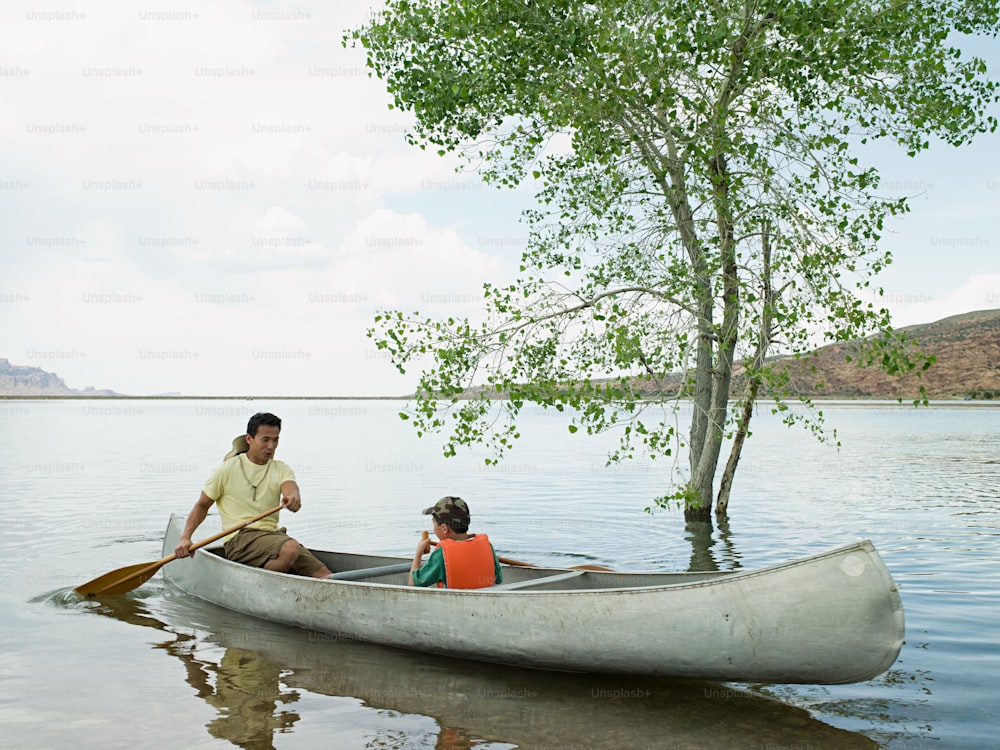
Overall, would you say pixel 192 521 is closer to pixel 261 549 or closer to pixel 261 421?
pixel 261 549

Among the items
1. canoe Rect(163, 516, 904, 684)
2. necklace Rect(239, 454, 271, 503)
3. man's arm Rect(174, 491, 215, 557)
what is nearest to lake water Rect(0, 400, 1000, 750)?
canoe Rect(163, 516, 904, 684)

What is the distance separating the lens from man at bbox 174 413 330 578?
9.27m

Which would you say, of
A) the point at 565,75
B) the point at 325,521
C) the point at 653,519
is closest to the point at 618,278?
the point at 565,75

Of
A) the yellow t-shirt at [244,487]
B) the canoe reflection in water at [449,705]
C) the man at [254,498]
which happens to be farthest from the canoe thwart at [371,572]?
the yellow t-shirt at [244,487]

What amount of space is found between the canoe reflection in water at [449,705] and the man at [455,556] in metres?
0.77

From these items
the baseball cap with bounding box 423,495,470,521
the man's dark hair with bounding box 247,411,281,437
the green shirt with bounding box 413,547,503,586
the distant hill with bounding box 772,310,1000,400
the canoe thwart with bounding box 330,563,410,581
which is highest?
the distant hill with bounding box 772,310,1000,400

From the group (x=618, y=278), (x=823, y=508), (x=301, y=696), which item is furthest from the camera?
(x=823, y=508)

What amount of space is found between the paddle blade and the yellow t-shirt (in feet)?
6.94

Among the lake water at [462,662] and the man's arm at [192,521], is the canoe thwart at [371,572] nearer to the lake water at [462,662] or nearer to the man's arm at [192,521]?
the lake water at [462,662]

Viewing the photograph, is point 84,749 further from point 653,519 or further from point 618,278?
point 653,519

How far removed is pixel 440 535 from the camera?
7.88 meters

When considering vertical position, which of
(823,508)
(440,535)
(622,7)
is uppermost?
(622,7)

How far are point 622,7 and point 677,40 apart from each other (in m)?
1.29

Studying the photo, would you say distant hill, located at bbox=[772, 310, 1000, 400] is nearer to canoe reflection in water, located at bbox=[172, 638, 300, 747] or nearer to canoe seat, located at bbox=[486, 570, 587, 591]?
canoe seat, located at bbox=[486, 570, 587, 591]
